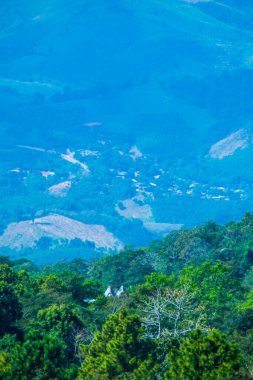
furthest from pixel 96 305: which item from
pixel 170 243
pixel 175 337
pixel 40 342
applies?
pixel 170 243

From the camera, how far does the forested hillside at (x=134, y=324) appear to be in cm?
2356

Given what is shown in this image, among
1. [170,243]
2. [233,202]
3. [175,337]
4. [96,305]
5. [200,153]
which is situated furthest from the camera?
[200,153]

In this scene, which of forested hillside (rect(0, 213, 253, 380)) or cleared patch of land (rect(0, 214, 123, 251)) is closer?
forested hillside (rect(0, 213, 253, 380))

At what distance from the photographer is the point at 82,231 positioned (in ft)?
493

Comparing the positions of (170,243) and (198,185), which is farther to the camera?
(198,185)

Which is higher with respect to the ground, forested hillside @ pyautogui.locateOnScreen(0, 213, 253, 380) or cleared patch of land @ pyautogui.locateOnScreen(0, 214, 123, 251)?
forested hillside @ pyautogui.locateOnScreen(0, 213, 253, 380)

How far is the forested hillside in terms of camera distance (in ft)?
77.3

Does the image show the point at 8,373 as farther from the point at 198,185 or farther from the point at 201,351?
the point at 198,185

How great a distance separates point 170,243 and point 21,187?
360 ft

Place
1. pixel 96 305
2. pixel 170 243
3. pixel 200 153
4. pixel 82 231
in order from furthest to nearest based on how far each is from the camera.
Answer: pixel 200 153 < pixel 82 231 < pixel 170 243 < pixel 96 305

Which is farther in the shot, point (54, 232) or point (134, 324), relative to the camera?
point (54, 232)

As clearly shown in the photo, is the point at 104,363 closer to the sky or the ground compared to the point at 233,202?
closer to the sky

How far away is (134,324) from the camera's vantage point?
2705 cm

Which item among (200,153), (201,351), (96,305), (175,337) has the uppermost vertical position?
(201,351)
